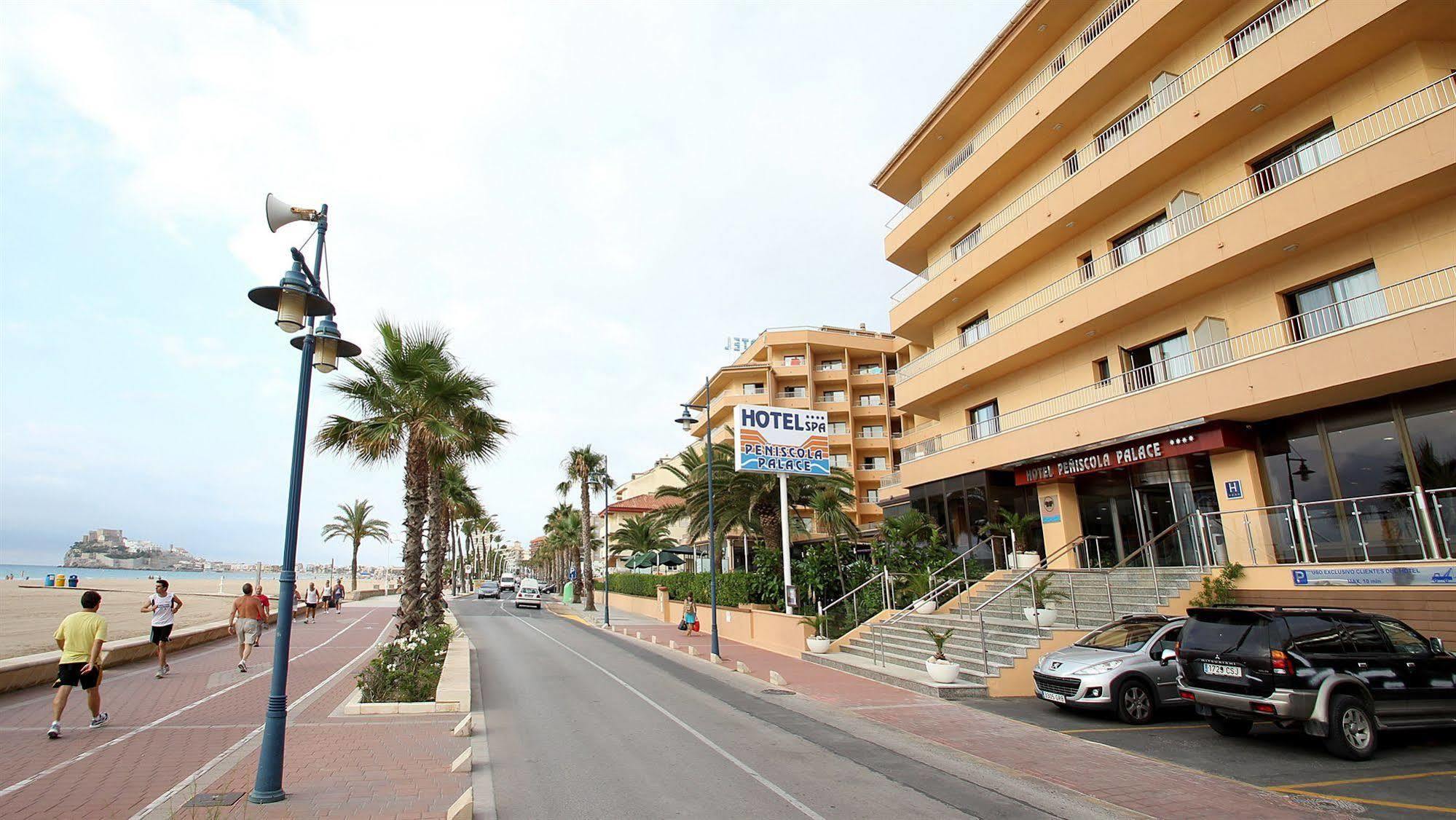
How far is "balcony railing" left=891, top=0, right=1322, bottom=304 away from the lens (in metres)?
16.8

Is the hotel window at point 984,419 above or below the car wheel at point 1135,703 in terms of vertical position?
above

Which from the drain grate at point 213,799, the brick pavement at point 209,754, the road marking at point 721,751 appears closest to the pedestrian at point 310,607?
the brick pavement at point 209,754

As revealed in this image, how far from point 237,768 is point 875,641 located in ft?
47.5

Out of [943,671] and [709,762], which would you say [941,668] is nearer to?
[943,671]

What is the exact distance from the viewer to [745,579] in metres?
27.8

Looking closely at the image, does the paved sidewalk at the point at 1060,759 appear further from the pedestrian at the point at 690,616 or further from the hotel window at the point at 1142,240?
the hotel window at the point at 1142,240

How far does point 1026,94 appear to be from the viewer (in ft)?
78.4

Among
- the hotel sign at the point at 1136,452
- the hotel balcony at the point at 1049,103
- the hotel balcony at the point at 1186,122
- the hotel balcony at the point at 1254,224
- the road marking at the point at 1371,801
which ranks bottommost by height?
the road marking at the point at 1371,801

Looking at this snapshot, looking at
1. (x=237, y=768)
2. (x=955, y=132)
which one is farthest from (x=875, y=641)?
(x=955, y=132)

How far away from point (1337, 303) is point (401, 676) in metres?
20.1

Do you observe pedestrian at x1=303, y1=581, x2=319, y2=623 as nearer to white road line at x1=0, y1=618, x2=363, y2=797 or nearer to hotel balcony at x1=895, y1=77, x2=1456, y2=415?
white road line at x1=0, y1=618, x2=363, y2=797

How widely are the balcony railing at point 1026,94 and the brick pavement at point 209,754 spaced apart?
24.7 m

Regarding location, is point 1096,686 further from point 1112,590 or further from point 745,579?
point 745,579

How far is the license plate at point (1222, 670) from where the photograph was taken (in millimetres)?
8875
